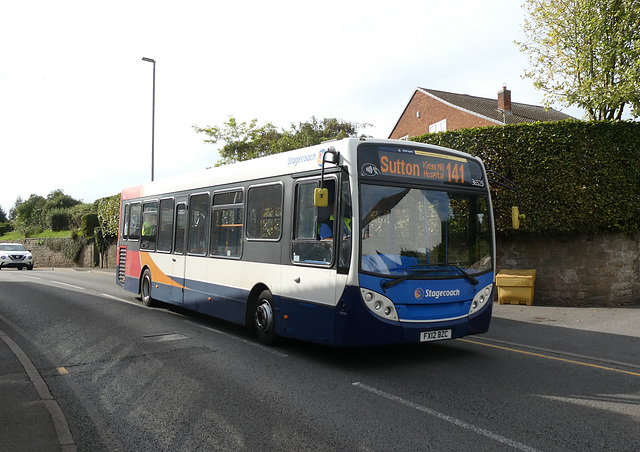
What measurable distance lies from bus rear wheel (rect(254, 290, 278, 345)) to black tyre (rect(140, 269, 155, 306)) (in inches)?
203

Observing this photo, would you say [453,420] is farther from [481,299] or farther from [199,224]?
[199,224]

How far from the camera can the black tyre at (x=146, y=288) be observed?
12.6 meters

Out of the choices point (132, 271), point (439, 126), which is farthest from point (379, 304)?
point (439, 126)

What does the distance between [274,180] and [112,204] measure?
2884cm

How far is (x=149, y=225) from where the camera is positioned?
12609 mm

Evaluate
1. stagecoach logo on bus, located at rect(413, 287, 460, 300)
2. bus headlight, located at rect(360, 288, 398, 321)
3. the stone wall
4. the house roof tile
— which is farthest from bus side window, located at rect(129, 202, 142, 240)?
the house roof tile

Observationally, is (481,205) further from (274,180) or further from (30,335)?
(30,335)

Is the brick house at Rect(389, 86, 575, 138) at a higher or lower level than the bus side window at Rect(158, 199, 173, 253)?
higher

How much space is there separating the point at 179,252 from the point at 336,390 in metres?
6.20

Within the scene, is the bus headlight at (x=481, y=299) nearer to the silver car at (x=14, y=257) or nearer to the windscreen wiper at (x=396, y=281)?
the windscreen wiper at (x=396, y=281)

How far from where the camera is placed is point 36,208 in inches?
3014

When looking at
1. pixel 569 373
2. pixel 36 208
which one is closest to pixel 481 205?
pixel 569 373

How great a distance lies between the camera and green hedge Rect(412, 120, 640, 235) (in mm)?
13680

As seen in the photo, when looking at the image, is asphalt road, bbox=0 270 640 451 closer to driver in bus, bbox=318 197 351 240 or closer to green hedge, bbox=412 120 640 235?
driver in bus, bbox=318 197 351 240
